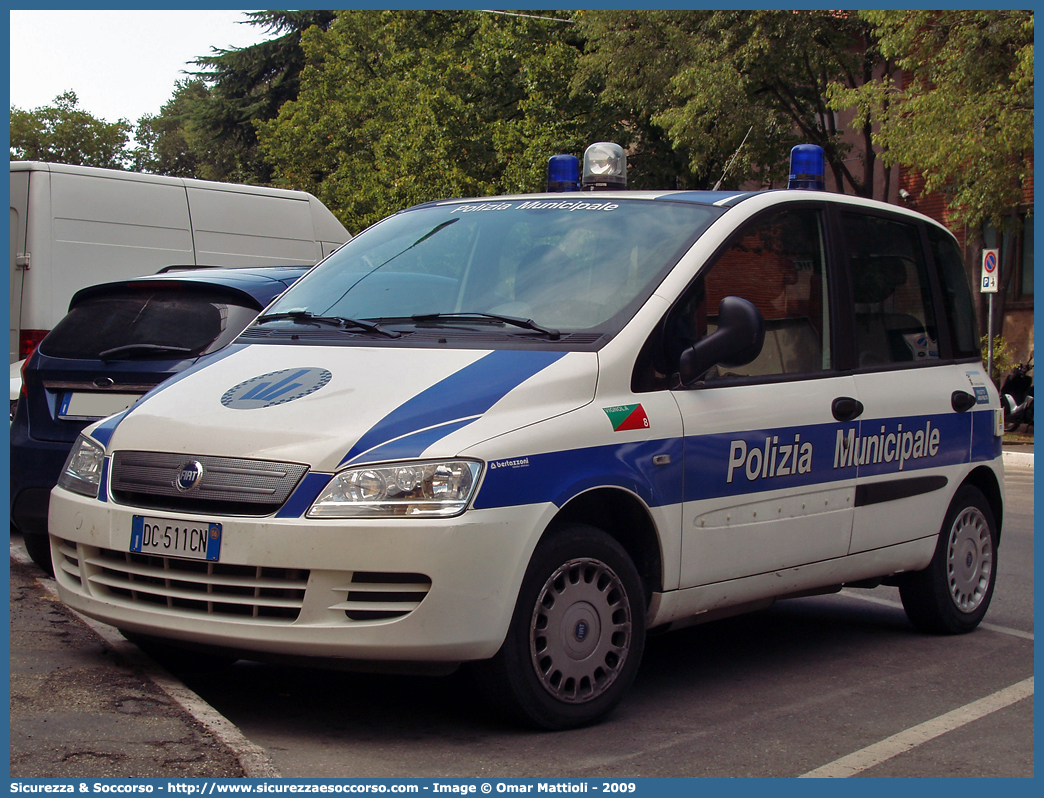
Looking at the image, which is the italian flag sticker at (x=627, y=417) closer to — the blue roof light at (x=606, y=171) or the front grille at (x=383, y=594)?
the front grille at (x=383, y=594)

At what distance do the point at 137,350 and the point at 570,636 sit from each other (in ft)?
9.80

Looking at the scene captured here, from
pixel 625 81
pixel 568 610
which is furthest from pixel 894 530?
pixel 625 81

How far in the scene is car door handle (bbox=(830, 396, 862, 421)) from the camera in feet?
17.8

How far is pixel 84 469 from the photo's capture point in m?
4.74

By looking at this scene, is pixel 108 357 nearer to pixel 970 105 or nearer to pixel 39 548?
pixel 39 548

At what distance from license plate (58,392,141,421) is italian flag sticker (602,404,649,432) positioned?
278 cm

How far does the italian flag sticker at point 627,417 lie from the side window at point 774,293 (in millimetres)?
278

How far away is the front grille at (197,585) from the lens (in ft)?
13.5

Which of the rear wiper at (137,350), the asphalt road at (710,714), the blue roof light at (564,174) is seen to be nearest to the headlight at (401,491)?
the asphalt road at (710,714)

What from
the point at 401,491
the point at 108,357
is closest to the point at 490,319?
the point at 401,491

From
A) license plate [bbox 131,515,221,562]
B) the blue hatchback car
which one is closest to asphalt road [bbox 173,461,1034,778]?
A: license plate [bbox 131,515,221,562]

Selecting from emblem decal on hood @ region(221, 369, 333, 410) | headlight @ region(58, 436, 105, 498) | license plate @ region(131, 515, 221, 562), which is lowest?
license plate @ region(131, 515, 221, 562)

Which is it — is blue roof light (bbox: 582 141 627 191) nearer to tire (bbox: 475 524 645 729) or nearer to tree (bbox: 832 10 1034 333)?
tire (bbox: 475 524 645 729)

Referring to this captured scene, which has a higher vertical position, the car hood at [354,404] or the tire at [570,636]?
the car hood at [354,404]
